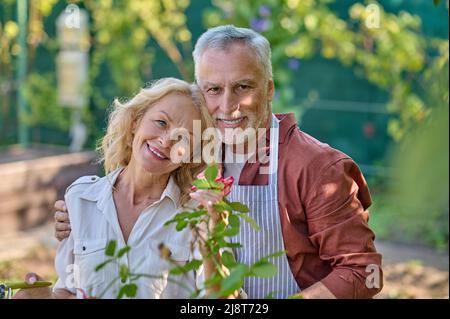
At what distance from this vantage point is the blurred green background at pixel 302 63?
19.7ft

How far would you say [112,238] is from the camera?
191 centimetres

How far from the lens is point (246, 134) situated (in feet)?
7.14

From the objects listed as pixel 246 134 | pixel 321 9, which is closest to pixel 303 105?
pixel 321 9

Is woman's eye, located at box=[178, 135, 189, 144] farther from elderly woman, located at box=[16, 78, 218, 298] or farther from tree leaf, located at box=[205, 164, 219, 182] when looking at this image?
tree leaf, located at box=[205, 164, 219, 182]

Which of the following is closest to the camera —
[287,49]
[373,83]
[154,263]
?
[154,263]

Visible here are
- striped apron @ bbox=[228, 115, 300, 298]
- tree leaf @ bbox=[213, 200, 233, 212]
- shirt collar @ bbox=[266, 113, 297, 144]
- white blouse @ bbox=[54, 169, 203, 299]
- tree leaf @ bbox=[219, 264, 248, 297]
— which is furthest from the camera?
shirt collar @ bbox=[266, 113, 297, 144]

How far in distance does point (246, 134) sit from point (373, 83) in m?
4.83

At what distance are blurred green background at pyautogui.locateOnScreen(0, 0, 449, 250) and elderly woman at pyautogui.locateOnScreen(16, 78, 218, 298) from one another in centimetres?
351

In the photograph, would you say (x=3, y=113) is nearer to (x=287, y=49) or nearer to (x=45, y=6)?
(x=45, y=6)

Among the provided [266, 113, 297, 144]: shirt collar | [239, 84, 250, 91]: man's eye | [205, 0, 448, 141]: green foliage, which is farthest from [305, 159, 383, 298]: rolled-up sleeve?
[205, 0, 448, 141]: green foliage

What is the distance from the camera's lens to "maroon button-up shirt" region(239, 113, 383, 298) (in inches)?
76.4

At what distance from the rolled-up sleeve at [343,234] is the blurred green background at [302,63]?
3.52m

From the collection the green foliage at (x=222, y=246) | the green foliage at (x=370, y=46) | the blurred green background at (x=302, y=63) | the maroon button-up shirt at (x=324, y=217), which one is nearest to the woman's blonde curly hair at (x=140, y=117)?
the maroon button-up shirt at (x=324, y=217)

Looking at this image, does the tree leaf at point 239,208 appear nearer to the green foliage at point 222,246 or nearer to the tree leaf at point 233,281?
the green foliage at point 222,246
